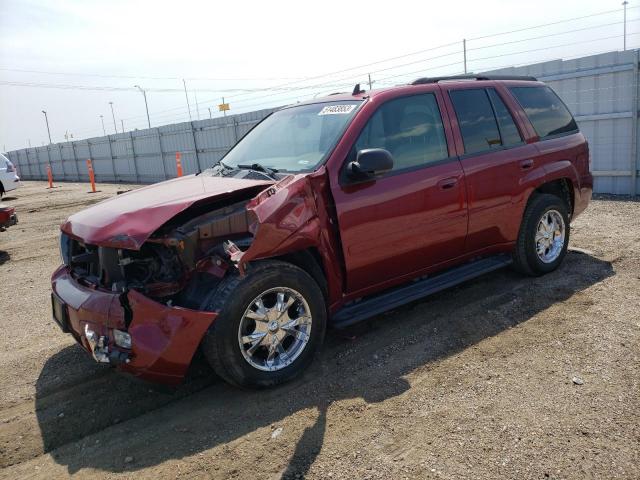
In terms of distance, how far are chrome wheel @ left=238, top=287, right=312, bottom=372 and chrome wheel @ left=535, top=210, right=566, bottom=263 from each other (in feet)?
9.42

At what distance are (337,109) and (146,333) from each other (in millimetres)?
2275

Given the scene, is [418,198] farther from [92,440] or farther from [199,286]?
[92,440]

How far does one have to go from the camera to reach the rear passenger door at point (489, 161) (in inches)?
176

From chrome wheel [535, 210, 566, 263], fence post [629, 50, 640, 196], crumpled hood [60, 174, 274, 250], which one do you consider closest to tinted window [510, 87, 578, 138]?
chrome wheel [535, 210, 566, 263]

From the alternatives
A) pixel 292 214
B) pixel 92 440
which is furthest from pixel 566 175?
pixel 92 440

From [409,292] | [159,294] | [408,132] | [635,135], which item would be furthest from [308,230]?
[635,135]

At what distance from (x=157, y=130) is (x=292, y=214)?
2078 cm

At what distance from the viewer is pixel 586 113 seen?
9922 millimetres

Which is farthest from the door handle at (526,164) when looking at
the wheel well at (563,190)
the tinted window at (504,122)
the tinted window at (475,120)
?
the wheel well at (563,190)

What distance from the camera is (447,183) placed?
13.9 ft

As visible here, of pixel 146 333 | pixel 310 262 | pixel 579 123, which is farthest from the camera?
pixel 579 123

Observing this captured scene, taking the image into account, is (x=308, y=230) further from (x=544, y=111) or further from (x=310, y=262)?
(x=544, y=111)

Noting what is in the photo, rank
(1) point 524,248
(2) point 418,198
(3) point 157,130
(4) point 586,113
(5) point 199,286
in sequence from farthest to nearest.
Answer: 1. (3) point 157,130
2. (4) point 586,113
3. (1) point 524,248
4. (2) point 418,198
5. (5) point 199,286

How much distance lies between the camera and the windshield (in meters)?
3.91
